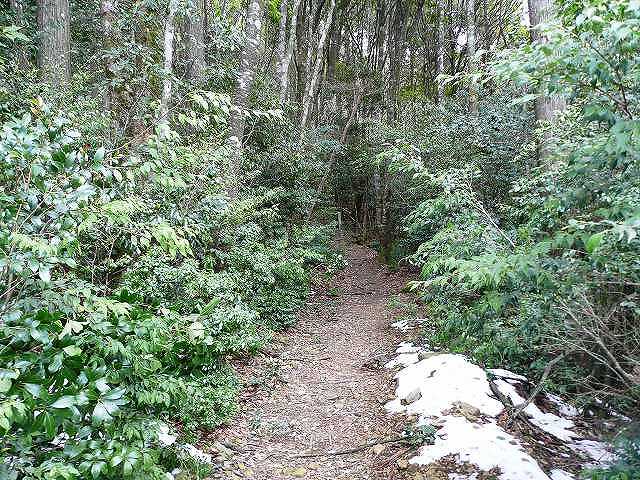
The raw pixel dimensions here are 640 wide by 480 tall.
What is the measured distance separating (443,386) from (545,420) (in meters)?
1.06

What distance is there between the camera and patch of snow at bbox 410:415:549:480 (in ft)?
11.5

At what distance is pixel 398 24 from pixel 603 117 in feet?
63.3

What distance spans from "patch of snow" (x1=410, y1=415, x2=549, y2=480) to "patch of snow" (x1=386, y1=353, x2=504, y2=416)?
300 mm

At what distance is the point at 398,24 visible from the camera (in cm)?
1934

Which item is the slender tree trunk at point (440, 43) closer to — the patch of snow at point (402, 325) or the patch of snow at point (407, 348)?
the patch of snow at point (402, 325)

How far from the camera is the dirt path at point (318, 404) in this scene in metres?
4.29

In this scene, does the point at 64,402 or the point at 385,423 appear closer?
the point at 64,402

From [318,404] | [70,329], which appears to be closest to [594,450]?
[318,404]

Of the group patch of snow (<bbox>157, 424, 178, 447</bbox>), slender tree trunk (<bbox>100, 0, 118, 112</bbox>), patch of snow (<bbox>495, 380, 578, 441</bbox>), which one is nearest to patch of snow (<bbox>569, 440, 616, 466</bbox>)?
patch of snow (<bbox>495, 380, 578, 441</bbox>)

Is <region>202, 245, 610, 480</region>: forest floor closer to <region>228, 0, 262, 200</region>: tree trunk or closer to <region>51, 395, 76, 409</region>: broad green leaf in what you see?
<region>51, 395, 76, 409</region>: broad green leaf

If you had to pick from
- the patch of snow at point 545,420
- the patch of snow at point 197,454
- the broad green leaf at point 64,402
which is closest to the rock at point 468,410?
the patch of snow at point 545,420

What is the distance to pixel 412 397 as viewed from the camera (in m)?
5.14

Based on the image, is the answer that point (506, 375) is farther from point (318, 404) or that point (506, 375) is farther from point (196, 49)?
point (196, 49)

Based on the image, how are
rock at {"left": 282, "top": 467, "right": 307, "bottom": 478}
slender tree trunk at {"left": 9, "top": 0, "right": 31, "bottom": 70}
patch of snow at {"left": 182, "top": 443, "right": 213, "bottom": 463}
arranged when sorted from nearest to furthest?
patch of snow at {"left": 182, "top": 443, "right": 213, "bottom": 463} → rock at {"left": 282, "top": 467, "right": 307, "bottom": 478} → slender tree trunk at {"left": 9, "top": 0, "right": 31, "bottom": 70}
